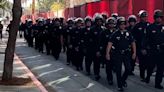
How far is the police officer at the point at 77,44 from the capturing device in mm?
16312

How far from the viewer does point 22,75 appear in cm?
1476

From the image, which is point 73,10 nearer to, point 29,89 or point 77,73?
point 77,73

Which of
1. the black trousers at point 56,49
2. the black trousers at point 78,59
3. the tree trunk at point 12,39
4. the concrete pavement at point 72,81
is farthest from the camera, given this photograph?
the black trousers at point 56,49

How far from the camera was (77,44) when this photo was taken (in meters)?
16.7

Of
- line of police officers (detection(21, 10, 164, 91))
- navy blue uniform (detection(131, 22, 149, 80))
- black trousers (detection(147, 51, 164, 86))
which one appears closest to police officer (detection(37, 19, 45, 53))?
line of police officers (detection(21, 10, 164, 91))

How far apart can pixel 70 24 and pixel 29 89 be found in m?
7.26

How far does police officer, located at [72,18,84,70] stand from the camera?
16312 millimetres

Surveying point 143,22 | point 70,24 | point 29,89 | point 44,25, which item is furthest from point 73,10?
point 29,89

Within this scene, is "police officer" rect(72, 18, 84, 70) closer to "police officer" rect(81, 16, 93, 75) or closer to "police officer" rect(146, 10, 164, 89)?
"police officer" rect(81, 16, 93, 75)

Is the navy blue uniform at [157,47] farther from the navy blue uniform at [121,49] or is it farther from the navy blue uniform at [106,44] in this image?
the navy blue uniform at [106,44]

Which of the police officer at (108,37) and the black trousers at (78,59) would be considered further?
the black trousers at (78,59)

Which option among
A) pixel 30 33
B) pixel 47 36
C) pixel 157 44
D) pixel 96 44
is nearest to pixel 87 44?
pixel 96 44

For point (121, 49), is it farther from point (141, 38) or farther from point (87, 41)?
point (87, 41)

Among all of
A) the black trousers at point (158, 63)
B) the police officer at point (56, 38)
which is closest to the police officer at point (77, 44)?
the police officer at point (56, 38)
